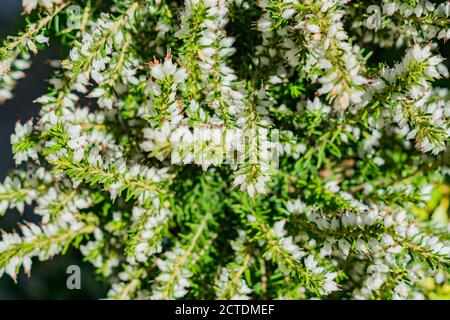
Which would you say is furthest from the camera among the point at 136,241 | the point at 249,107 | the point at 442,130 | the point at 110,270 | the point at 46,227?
the point at 110,270

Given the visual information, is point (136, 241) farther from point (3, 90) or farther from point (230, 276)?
point (3, 90)

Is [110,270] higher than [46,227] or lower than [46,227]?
lower

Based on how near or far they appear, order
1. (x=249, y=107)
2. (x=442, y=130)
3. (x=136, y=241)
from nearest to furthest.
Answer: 1. (x=442, y=130)
2. (x=249, y=107)
3. (x=136, y=241)
